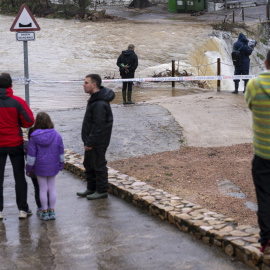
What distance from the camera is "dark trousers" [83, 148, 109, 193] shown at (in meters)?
7.27

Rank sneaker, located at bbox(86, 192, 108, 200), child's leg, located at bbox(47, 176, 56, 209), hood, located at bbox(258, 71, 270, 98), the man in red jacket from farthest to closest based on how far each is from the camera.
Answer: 1. sneaker, located at bbox(86, 192, 108, 200)
2. child's leg, located at bbox(47, 176, 56, 209)
3. the man in red jacket
4. hood, located at bbox(258, 71, 270, 98)

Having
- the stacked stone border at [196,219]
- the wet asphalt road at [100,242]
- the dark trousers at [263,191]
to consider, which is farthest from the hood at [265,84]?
the wet asphalt road at [100,242]

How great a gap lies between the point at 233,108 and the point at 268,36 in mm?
24417

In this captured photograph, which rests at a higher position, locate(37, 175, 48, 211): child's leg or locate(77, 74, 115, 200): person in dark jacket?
locate(77, 74, 115, 200): person in dark jacket

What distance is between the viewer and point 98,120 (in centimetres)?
700

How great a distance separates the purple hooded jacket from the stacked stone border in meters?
1.22

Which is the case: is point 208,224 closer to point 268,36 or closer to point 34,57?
point 34,57

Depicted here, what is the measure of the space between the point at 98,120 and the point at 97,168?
700 mm

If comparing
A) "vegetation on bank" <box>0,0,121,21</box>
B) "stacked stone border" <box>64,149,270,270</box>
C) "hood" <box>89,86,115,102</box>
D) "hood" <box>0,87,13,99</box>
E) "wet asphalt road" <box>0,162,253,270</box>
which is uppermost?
"vegetation on bank" <box>0,0,121,21</box>

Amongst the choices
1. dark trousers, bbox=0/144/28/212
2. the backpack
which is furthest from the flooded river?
dark trousers, bbox=0/144/28/212

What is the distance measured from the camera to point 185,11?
1853 inches

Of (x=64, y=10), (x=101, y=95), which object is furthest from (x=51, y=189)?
(x=64, y=10)

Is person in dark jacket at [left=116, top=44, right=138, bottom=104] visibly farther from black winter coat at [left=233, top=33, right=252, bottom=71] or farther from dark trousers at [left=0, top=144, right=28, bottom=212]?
dark trousers at [left=0, top=144, right=28, bottom=212]

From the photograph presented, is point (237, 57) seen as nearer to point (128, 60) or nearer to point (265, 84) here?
point (128, 60)
